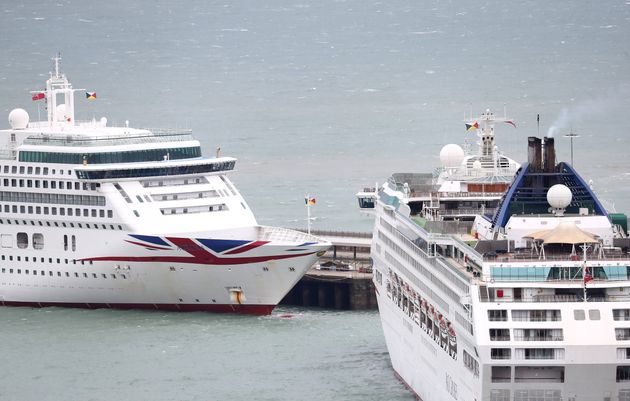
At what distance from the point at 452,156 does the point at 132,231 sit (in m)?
14.6

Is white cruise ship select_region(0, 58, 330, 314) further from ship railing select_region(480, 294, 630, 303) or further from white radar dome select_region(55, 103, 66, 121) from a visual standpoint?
ship railing select_region(480, 294, 630, 303)

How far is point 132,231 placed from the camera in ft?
219

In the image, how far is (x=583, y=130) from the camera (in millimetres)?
118688

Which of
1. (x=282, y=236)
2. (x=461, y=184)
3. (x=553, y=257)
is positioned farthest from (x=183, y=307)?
(x=553, y=257)

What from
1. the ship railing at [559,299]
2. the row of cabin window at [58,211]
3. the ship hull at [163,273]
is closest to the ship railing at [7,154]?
the row of cabin window at [58,211]

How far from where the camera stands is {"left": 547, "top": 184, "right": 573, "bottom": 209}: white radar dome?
46.2 meters

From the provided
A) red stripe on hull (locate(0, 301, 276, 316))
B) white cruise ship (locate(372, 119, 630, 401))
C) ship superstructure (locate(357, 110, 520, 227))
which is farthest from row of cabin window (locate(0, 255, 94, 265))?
white cruise ship (locate(372, 119, 630, 401))

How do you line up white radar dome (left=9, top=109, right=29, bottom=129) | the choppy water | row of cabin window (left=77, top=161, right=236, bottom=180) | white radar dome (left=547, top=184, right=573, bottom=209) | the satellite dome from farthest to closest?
white radar dome (left=9, top=109, right=29, bottom=129), row of cabin window (left=77, top=161, right=236, bottom=180), the satellite dome, the choppy water, white radar dome (left=547, top=184, right=573, bottom=209)

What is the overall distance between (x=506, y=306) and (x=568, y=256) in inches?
86.7

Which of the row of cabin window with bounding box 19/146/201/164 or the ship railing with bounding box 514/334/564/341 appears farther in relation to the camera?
the row of cabin window with bounding box 19/146/201/164

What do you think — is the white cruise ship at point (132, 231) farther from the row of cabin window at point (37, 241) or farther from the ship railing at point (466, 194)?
the ship railing at point (466, 194)

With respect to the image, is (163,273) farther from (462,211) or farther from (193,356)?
(462,211)

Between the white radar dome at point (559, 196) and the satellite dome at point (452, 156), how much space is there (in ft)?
32.6

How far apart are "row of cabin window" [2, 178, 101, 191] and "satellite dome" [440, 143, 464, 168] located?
15.5 m
